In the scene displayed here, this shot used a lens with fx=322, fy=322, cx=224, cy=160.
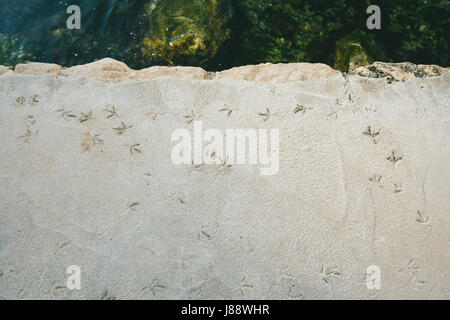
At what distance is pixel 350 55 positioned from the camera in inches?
140

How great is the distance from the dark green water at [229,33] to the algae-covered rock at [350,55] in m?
0.02

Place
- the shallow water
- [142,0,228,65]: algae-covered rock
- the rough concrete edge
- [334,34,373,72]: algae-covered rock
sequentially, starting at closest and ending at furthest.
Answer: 1. the rough concrete edge
2. [334,34,373,72]: algae-covered rock
3. [142,0,228,65]: algae-covered rock
4. the shallow water

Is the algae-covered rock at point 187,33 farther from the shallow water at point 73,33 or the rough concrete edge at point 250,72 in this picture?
the rough concrete edge at point 250,72

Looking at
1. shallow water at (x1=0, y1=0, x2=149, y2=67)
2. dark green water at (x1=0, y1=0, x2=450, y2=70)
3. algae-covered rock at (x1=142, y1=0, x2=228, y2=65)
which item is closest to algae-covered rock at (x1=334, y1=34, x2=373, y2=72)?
dark green water at (x1=0, y1=0, x2=450, y2=70)

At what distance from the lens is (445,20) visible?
3.89 meters

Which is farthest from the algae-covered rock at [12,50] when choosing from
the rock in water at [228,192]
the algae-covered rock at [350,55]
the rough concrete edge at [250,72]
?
the algae-covered rock at [350,55]

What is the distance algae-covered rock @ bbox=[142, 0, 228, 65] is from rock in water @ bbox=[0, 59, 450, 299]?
3.57 feet

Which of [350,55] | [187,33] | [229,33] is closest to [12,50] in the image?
[187,33]

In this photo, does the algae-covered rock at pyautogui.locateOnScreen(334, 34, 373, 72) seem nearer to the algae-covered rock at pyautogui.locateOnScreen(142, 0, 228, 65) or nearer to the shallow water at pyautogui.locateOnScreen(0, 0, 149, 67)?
the algae-covered rock at pyautogui.locateOnScreen(142, 0, 228, 65)

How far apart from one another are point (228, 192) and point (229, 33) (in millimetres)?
2344

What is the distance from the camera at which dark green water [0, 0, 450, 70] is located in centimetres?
385

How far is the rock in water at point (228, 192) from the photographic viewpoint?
235 cm

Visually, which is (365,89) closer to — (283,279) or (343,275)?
(343,275)
